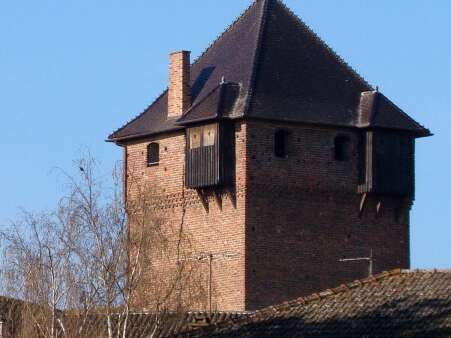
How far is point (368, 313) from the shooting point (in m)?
35.0

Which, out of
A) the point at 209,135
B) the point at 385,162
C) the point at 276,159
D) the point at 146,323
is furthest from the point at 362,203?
the point at 146,323

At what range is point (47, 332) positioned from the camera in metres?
43.4

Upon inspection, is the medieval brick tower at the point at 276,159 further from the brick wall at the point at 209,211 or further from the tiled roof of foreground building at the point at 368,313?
the tiled roof of foreground building at the point at 368,313

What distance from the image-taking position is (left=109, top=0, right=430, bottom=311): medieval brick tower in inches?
2152

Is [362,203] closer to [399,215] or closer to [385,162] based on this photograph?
[385,162]

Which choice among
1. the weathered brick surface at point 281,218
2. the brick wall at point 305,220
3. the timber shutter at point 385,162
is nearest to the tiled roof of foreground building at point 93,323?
the weathered brick surface at point 281,218

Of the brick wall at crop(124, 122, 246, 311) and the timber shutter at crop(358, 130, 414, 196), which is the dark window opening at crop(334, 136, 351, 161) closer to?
the timber shutter at crop(358, 130, 414, 196)

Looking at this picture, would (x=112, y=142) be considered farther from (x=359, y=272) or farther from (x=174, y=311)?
(x=174, y=311)

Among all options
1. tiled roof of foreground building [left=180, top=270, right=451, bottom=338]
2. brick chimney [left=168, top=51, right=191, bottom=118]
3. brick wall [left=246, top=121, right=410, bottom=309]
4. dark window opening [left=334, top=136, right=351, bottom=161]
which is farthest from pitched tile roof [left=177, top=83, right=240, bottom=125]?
tiled roof of foreground building [left=180, top=270, right=451, bottom=338]

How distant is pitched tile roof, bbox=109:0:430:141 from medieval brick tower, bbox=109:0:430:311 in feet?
0.13

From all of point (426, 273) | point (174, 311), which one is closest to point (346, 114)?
point (174, 311)

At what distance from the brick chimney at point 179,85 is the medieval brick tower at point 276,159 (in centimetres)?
3

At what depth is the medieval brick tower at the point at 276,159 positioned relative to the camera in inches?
2152

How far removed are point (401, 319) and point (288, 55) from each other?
76.8ft
